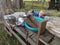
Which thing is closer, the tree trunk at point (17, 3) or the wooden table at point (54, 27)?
the wooden table at point (54, 27)

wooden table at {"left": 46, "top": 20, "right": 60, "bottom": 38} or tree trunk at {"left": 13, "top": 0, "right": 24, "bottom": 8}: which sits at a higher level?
wooden table at {"left": 46, "top": 20, "right": 60, "bottom": 38}

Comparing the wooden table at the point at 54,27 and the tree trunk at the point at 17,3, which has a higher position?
the wooden table at the point at 54,27

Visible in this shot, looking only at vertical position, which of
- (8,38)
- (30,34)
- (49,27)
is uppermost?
(49,27)

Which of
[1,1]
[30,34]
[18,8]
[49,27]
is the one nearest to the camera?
[49,27]

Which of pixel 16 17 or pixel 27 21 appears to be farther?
pixel 16 17

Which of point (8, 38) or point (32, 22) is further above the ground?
point (32, 22)

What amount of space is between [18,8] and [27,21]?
225 inches

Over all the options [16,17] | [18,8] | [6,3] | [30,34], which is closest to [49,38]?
[30,34]

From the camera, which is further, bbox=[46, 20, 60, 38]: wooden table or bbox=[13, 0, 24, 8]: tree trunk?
bbox=[13, 0, 24, 8]: tree trunk

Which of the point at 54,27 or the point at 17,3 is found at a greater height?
the point at 54,27

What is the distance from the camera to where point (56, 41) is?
129 inches

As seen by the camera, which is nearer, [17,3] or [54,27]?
[54,27]

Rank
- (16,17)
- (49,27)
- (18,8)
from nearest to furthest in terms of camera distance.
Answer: (49,27) → (16,17) → (18,8)

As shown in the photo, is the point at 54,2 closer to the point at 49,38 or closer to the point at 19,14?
the point at 19,14
